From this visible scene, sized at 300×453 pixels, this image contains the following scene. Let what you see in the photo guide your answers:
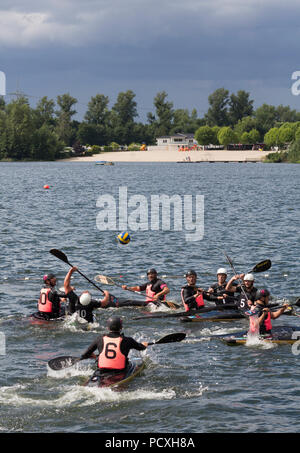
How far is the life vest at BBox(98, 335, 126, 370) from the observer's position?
15797 millimetres

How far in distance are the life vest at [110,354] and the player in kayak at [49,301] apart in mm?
5927

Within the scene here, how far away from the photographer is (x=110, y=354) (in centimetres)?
1579

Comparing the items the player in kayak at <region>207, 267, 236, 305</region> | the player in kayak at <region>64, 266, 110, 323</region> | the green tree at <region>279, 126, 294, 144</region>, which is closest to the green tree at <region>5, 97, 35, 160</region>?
the green tree at <region>279, 126, 294, 144</region>

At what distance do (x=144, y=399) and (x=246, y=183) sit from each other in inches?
3443

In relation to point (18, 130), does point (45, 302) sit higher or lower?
lower

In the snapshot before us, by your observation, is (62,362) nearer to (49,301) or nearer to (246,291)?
(49,301)

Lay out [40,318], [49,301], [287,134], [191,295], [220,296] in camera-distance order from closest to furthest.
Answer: [49,301], [40,318], [191,295], [220,296], [287,134]

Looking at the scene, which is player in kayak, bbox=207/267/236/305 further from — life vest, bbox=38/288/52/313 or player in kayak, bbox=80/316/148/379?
player in kayak, bbox=80/316/148/379

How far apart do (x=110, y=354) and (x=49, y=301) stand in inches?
244

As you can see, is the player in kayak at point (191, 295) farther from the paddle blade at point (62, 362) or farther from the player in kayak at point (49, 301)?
the paddle blade at point (62, 362)

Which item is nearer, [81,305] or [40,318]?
[81,305]

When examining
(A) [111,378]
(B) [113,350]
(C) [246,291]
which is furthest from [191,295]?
(A) [111,378]
